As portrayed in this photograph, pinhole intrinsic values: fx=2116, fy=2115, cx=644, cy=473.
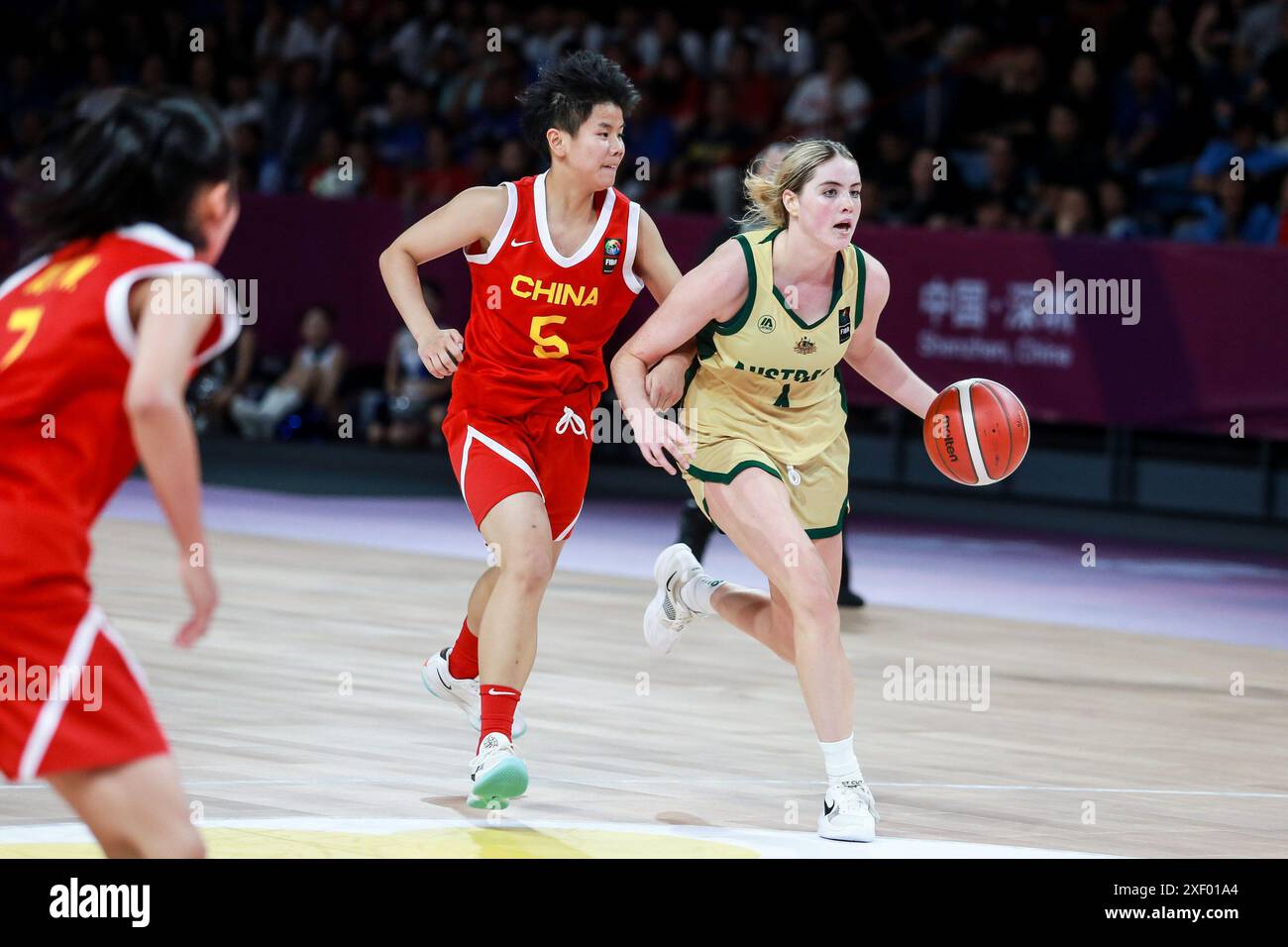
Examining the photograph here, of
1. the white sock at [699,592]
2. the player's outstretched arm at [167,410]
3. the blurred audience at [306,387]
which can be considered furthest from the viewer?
the blurred audience at [306,387]

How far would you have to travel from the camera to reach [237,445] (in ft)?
53.2

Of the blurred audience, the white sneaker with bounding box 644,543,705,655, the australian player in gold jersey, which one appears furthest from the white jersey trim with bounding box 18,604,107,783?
the blurred audience

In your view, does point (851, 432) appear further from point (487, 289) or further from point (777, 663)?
point (487, 289)

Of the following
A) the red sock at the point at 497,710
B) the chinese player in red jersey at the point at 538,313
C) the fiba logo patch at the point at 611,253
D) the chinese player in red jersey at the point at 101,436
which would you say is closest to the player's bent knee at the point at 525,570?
the chinese player in red jersey at the point at 538,313

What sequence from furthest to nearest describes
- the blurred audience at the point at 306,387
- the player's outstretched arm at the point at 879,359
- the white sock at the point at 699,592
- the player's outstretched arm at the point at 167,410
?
the blurred audience at the point at 306,387 → the white sock at the point at 699,592 → the player's outstretched arm at the point at 879,359 → the player's outstretched arm at the point at 167,410

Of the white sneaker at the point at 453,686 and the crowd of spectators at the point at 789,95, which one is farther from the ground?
the crowd of spectators at the point at 789,95

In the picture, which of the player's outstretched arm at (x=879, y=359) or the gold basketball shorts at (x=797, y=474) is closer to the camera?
the gold basketball shorts at (x=797, y=474)

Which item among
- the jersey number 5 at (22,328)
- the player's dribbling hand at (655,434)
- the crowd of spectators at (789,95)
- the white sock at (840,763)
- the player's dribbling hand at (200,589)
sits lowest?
the white sock at (840,763)

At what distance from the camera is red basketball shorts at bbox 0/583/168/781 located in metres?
3.32

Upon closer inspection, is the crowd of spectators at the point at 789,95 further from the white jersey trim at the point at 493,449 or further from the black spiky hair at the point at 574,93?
the white jersey trim at the point at 493,449

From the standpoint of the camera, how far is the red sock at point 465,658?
21.6 ft

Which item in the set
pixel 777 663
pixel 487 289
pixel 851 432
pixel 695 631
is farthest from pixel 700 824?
pixel 851 432

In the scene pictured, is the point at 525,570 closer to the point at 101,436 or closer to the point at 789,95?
the point at 101,436
